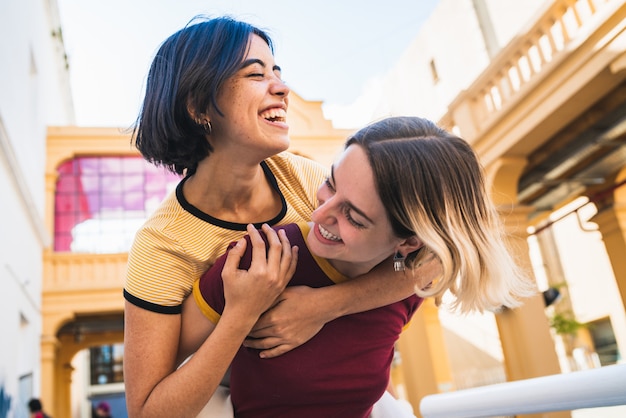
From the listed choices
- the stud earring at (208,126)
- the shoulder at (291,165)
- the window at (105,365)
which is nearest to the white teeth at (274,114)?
the stud earring at (208,126)

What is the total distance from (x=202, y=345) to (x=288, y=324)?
8.2 inches

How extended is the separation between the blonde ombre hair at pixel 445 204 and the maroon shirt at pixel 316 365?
190mm

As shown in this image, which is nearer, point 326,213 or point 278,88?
point 326,213

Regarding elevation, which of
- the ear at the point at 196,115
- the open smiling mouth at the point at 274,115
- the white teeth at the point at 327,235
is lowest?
the white teeth at the point at 327,235

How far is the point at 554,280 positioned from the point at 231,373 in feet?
53.1

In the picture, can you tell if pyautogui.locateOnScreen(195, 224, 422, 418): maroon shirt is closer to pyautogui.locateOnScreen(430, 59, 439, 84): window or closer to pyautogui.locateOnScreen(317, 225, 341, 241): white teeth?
pyautogui.locateOnScreen(317, 225, 341, 241): white teeth

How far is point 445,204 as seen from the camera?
135 cm

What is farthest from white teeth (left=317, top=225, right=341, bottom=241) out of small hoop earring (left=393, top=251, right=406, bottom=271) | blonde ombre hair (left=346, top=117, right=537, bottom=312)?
small hoop earring (left=393, top=251, right=406, bottom=271)

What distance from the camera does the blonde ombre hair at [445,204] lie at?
52.8 inches

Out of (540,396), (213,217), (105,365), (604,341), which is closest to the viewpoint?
(540,396)

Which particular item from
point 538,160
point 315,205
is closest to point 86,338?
point 538,160

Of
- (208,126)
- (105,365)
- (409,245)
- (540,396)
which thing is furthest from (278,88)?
(105,365)

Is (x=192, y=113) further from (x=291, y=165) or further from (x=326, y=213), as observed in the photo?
(x=326, y=213)

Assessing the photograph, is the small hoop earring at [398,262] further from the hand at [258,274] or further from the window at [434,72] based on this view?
the window at [434,72]
